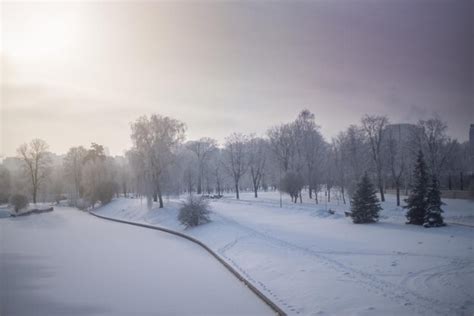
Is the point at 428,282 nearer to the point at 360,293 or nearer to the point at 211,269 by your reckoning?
the point at 360,293

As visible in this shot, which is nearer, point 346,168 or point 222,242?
point 222,242

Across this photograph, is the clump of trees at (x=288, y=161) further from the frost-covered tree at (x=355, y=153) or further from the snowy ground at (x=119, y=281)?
the snowy ground at (x=119, y=281)

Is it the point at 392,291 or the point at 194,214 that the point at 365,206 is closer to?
the point at 194,214

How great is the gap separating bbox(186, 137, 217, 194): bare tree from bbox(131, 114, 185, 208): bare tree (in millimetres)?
27183

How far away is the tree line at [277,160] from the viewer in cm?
4088

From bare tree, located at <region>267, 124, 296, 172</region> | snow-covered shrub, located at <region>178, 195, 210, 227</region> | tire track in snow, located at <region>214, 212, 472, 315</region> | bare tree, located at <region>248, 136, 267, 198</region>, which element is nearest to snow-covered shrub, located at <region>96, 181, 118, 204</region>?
Result: bare tree, located at <region>248, 136, 267, 198</region>

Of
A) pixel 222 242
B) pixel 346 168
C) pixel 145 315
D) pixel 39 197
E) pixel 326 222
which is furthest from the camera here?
pixel 39 197

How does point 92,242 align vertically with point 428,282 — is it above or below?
below

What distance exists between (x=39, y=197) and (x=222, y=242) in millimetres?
73736

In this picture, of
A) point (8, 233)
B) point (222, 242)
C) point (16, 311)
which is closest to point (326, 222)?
point (222, 242)

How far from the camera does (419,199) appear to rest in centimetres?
2173

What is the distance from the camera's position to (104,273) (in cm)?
1684

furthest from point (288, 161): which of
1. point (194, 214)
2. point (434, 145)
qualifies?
point (194, 214)

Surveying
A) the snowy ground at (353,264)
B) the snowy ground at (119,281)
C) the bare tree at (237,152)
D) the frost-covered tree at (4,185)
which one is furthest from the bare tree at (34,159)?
the snowy ground at (353,264)
